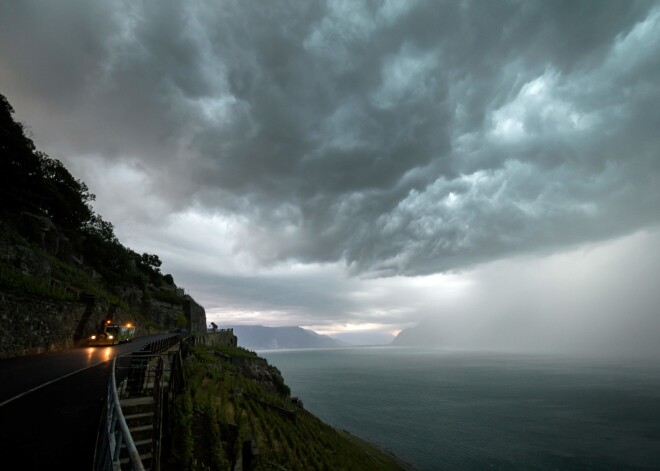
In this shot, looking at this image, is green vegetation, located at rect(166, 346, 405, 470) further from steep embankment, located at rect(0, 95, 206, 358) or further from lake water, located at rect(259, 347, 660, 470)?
lake water, located at rect(259, 347, 660, 470)

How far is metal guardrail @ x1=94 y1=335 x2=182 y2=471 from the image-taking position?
4.88 metres

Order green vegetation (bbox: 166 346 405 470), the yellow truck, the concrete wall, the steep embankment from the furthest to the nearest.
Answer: the yellow truck
the steep embankment
the concrete wall
green vegetation (bbox: 166 346 405 470)

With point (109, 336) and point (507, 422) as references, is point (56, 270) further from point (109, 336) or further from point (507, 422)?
point (507, 422)

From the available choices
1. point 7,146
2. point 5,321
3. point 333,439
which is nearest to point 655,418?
point 333,439

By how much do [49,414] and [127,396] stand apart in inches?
110

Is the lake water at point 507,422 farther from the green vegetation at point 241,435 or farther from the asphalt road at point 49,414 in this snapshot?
the asphalt road at point 49,414

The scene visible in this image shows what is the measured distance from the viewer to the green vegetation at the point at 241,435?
523 inches

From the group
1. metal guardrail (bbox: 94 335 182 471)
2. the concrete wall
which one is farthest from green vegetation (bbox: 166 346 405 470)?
the concrete wall

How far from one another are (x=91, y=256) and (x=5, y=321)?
1725 inches

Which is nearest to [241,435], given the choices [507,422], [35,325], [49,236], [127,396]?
[127,396]

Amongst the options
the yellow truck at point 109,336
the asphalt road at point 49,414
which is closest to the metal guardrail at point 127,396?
the asphalt road at point 49,414

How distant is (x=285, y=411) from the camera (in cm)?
2761

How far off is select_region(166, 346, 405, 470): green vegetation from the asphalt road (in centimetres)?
372

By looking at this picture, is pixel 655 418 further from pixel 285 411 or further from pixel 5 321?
pixel 5 321
